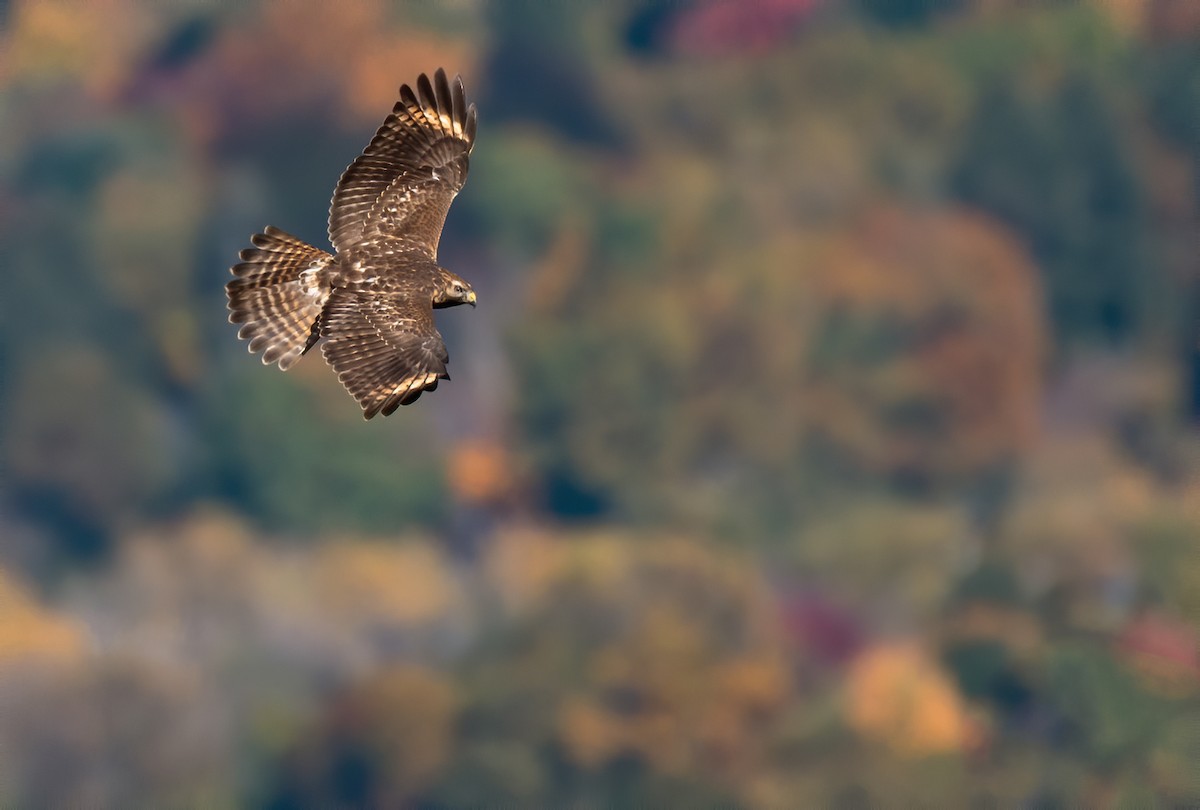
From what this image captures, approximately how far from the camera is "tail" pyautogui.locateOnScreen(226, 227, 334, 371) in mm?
16609

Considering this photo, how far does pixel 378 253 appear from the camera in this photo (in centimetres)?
1598

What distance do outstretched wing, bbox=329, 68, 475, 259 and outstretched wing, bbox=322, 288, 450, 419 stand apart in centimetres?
114

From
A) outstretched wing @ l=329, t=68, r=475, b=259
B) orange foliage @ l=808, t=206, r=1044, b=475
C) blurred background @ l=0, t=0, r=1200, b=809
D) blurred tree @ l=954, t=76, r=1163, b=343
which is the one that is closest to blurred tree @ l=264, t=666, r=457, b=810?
blurred background @ l=0, t=0, r=1200, b=809

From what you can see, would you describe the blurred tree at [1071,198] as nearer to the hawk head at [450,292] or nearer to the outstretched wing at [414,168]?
the outstretched wing at [414,168]

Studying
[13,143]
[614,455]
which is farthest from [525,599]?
[13,143]

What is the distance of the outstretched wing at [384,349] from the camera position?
47.4 feet

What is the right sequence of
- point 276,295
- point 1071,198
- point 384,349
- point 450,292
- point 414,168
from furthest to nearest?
1. point 1071,198
2. point 276,295
3. point 414,168
4. point 450,292
5. point 384,349

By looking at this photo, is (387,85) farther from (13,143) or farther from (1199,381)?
(1199,381)

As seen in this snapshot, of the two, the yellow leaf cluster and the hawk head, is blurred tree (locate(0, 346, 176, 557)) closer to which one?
the yellow leaf cluster

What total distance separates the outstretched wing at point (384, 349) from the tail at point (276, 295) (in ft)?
4.28

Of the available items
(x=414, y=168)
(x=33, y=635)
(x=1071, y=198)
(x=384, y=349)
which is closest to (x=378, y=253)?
(x=414, y=168)

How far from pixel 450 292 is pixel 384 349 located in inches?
51.9

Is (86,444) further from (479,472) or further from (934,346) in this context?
(934,346)

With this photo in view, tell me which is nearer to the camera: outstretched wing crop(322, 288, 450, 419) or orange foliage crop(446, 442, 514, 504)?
outstretched wing crop(322, 288, 450, 419)
